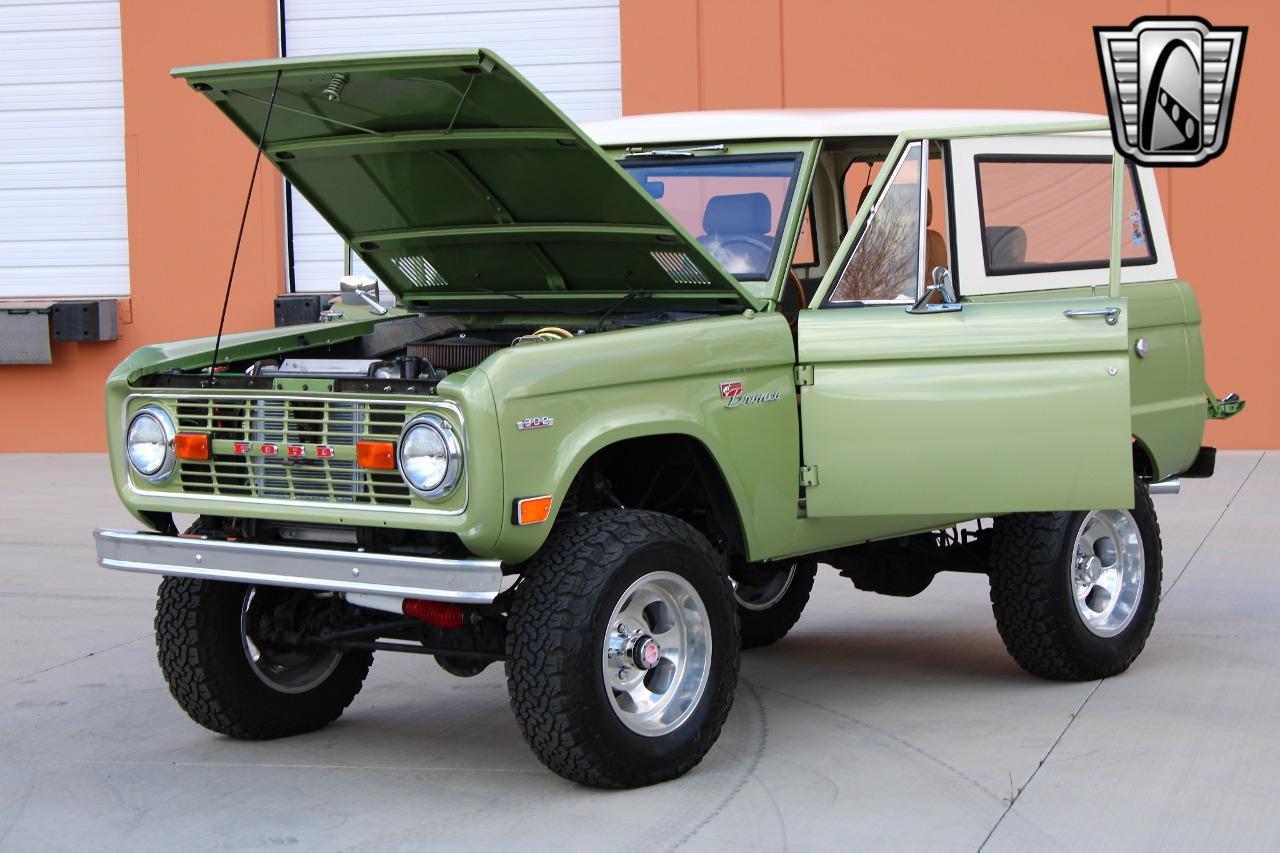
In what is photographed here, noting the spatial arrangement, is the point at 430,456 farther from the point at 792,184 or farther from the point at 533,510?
the point at 792,184

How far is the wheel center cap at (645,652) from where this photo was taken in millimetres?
5105

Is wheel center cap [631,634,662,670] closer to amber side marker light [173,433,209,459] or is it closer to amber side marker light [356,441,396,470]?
amber side marker light [356,441,396,470]

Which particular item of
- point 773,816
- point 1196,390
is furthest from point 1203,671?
point 773,816

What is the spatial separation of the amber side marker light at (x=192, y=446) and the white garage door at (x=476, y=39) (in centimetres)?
923

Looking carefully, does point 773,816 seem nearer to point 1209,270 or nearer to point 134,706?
point 134,706

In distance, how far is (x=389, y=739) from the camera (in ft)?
19.1

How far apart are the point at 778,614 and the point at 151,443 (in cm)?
292

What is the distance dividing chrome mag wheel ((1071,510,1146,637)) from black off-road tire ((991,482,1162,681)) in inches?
5.2

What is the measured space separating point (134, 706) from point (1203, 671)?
3999 millimetres

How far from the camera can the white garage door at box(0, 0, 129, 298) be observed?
15.0 m

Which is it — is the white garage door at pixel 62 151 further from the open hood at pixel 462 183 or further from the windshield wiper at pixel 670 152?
the windshield wiper at pixel 670 152

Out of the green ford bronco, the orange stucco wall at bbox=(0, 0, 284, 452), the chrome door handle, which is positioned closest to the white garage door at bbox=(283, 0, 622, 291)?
the orange stucco wall at bbox=(0, 0, 284, 452)

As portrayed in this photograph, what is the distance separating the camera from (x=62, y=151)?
592 inches

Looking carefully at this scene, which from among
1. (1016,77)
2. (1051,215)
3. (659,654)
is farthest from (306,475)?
(1016,77)
